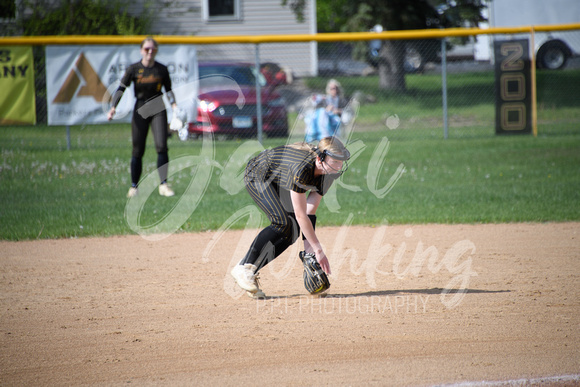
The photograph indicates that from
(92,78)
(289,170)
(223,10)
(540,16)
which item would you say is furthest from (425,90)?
(289,170)

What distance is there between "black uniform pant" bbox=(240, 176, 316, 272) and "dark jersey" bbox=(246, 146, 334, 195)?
8 centimetres

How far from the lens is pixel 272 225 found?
4.36 m

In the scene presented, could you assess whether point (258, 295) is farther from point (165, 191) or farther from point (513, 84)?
point (513, 84)

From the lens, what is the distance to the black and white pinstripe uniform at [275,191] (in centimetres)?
416

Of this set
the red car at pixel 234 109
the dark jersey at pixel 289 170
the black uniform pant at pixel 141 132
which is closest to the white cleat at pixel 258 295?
the dark jersey at pixel 289 170

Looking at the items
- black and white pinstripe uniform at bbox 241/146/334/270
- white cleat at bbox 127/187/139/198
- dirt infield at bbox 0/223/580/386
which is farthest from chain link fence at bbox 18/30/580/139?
black and white pinstripe uniform at bbox 241/146/334/270

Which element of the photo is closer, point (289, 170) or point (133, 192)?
point (289, 170)

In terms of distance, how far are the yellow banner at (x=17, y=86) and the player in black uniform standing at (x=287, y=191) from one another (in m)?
7.77

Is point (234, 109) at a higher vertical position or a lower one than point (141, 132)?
higher

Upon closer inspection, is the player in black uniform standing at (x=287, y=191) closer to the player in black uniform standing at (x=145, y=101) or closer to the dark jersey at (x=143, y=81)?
the player in black uniform standing at (x=145, y=101)

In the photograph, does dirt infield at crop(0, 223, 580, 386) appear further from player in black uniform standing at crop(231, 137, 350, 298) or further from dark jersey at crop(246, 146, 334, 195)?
dark jersey at crop(246, 146, 334, 195)

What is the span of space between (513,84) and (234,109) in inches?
240

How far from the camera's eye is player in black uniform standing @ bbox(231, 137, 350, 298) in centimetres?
398

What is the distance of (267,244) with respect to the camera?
435cm
